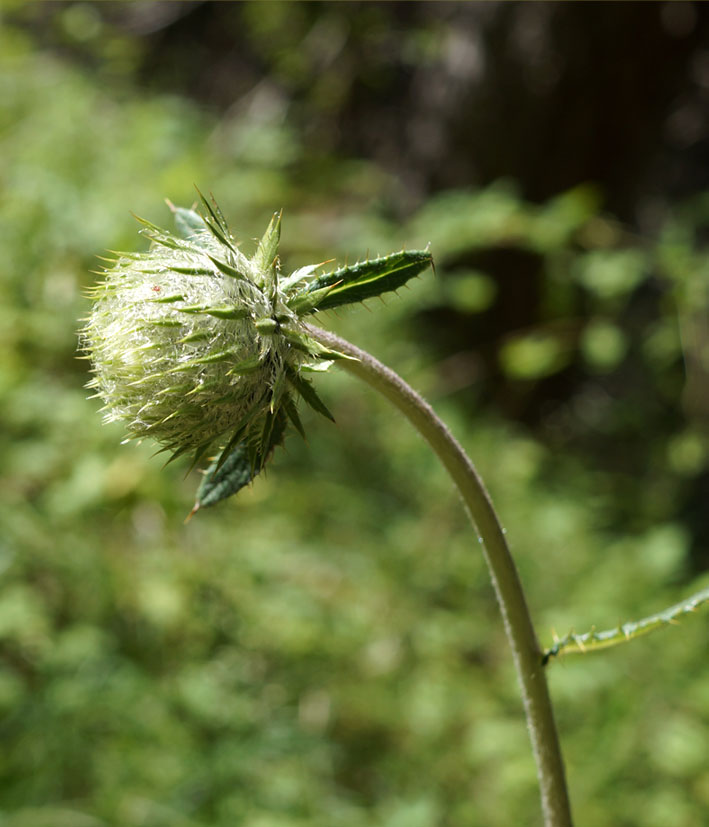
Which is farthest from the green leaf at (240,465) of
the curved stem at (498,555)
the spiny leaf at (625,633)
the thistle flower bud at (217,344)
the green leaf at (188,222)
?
the spiny leaf at (625,633)

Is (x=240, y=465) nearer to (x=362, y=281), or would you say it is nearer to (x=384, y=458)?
(x=362, y=281)

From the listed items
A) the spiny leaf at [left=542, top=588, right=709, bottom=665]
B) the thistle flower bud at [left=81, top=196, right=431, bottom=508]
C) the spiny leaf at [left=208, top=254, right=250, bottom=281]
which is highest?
the spiny leaf at [left=208, top=254, right=250, bottom=281]

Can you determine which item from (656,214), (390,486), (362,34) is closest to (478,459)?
(390,486)

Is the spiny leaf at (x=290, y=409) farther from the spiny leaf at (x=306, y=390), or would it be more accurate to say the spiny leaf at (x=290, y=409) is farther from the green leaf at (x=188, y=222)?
the green leaf at (x=188, y=222)

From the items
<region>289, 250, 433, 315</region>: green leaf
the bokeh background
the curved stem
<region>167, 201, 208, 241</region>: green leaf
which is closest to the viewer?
the curved stem

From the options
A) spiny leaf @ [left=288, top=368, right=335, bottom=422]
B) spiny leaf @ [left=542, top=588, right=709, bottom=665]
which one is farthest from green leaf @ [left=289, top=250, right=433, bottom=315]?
spiny leaf @ [left=542, top=588, right=709, bottom=665]

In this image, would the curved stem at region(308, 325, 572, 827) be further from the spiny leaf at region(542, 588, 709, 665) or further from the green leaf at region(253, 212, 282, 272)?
the green leaf at region(253, 212, 282, 272)
